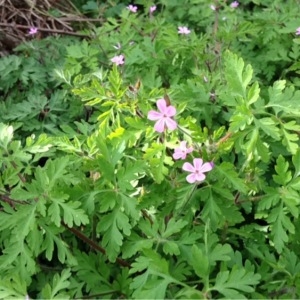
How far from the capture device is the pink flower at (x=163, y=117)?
1535 mm

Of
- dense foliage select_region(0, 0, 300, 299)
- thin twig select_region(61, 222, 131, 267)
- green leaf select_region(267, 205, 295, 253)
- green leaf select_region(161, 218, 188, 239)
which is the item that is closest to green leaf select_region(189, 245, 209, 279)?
dense foliage select_region(0, 0, 300, 299)

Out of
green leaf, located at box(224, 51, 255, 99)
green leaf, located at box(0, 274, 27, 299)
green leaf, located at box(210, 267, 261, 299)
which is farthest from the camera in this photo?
green leaf, located at box(224, 51, 255, 99)

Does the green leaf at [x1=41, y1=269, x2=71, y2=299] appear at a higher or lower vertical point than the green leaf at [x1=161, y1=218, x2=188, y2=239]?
lower

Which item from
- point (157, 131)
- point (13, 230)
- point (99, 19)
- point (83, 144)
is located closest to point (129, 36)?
point (99, 19)

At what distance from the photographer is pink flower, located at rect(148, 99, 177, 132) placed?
154 centimetres

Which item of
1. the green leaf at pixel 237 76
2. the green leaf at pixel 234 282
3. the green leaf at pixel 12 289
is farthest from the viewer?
the green leaf at pixel 237 76

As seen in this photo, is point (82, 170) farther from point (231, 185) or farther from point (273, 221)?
point (273, 221)

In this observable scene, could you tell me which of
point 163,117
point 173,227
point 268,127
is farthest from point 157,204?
point 268,127

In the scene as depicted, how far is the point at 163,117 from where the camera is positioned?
1.55m

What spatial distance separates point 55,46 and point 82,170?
57.7 inches

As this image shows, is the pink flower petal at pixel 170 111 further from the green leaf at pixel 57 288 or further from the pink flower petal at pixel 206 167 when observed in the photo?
the green leaf at pixel 57 288

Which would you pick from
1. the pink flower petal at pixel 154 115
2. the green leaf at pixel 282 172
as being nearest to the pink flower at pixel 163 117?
the pink flower petal at pixel 154 115

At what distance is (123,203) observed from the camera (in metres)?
1.63

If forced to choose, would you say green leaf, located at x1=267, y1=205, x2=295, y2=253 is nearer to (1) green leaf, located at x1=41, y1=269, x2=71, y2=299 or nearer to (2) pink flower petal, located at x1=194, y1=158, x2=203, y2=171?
(2) pink flower petal, located at x1=194, y1=158, x2=203, y2=171
